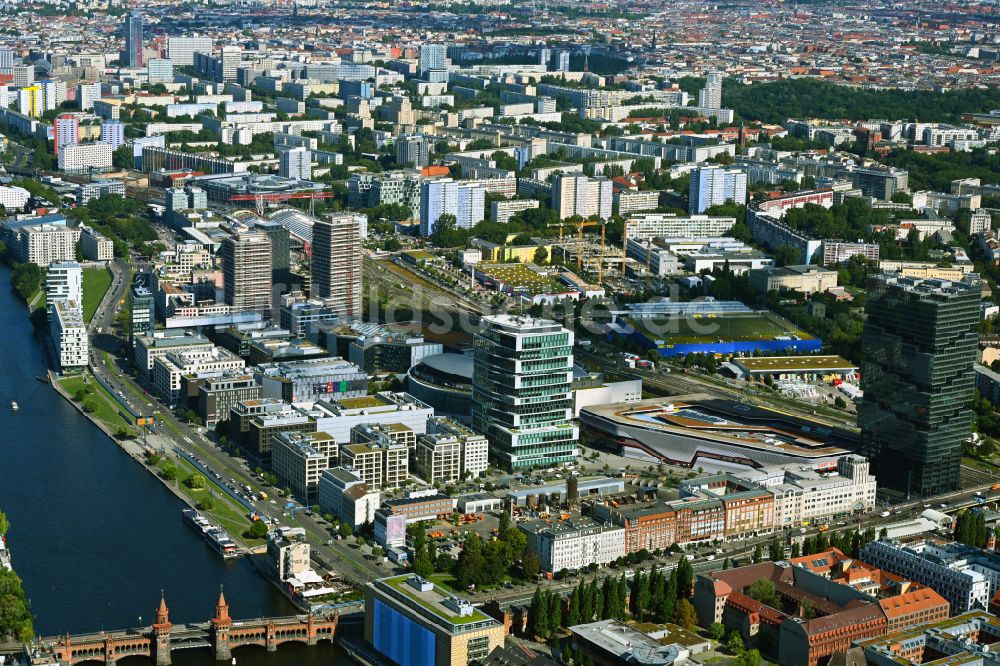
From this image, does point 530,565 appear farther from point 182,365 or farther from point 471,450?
point 182,365

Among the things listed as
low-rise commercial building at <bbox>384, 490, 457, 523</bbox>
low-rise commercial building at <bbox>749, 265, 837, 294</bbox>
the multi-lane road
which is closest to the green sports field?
low-rise commercial building at <bbox>749, 265, 837, 294</bbox>

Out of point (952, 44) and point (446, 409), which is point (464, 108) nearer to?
point (952, 44)

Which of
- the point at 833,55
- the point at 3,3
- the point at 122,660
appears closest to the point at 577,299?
the point at 122,660

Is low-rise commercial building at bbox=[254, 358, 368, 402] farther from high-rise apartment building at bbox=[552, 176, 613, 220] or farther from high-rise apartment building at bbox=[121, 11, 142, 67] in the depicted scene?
high-rise apartment building at bbox=[121, 11, 142, 67]

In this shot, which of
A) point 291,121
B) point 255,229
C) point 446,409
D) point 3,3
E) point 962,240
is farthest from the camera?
point 3,3

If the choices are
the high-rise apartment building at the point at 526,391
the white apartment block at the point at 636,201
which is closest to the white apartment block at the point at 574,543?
the high-rise apartment building at the point at 526,391

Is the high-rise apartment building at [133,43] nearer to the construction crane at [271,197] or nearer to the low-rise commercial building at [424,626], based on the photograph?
the construction crane at [271,197]
